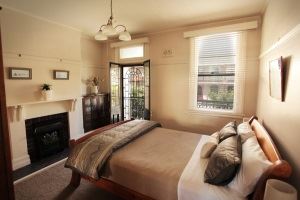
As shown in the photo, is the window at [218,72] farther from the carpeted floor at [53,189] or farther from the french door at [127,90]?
the carpeted floor at [53,189]

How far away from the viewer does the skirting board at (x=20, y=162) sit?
9.15 feet

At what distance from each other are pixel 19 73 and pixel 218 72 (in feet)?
12.3

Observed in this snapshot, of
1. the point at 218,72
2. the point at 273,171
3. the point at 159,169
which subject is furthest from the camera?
the point at 218,72

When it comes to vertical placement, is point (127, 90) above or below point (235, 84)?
below

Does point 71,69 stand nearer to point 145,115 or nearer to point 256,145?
point 145,115

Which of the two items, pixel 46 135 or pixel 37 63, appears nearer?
pixel 37 63

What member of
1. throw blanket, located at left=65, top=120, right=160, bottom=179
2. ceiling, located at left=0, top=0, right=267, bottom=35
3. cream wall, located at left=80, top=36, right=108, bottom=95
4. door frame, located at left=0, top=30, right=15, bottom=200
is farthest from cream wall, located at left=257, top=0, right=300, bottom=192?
cream wall, located at left=80, top=36, right=108, bottom=95

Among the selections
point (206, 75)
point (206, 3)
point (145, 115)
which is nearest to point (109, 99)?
point (145, 115)

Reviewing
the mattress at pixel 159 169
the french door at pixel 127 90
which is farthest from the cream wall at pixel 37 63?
the mattress at pixel 159 169

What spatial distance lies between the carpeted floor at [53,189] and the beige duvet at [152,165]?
47 cm

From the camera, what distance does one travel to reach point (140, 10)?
2848 millimetres

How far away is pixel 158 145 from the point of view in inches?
89.7

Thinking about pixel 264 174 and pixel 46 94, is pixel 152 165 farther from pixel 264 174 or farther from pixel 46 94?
pixel 46 94

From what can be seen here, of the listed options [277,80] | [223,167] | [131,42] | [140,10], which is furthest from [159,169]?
[131,42]
